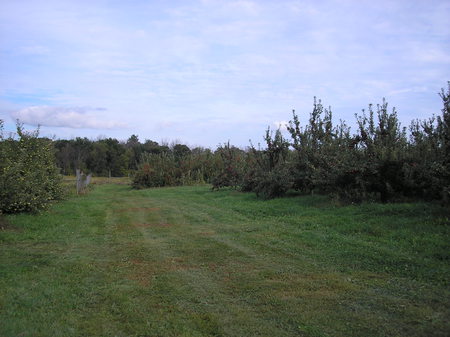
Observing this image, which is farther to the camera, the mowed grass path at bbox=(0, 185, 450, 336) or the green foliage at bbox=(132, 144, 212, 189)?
the green foliage at bbox=(132, 144, 212, 189)

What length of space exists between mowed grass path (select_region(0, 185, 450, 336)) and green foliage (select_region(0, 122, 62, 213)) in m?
0.85

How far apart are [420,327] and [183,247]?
17.4ft

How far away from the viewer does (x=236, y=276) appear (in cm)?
652

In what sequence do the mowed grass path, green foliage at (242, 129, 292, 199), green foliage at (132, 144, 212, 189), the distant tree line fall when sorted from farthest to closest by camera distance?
green foliage at (132, 144, 212, 189)
green foliage at (242, 129, 292, 199)
the distant tree line
the mowed grass path

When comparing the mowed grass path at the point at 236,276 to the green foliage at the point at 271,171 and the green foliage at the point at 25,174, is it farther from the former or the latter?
the green foliage at the point at 271,171

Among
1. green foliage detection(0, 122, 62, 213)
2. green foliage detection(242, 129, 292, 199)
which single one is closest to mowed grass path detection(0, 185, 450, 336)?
green foliage detection(0, 122, 62, 213)

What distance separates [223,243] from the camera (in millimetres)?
9086

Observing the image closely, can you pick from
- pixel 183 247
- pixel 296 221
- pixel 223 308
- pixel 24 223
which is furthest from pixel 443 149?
pixel 24 223

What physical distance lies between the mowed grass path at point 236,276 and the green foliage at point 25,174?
85cm

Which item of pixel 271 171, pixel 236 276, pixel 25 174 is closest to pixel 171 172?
pixel 271 171

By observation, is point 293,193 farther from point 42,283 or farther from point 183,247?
point 42,283

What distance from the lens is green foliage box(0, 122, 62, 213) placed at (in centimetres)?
1174

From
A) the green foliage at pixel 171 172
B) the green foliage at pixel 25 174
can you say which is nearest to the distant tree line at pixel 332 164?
the green foliage at pixel 25 174

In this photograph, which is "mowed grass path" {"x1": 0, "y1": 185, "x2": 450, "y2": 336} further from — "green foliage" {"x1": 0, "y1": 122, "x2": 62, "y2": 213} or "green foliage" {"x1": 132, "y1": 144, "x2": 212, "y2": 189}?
"green foliage" {"x1": 132, "y1": 144, "x2": 212, "y2": 189}
